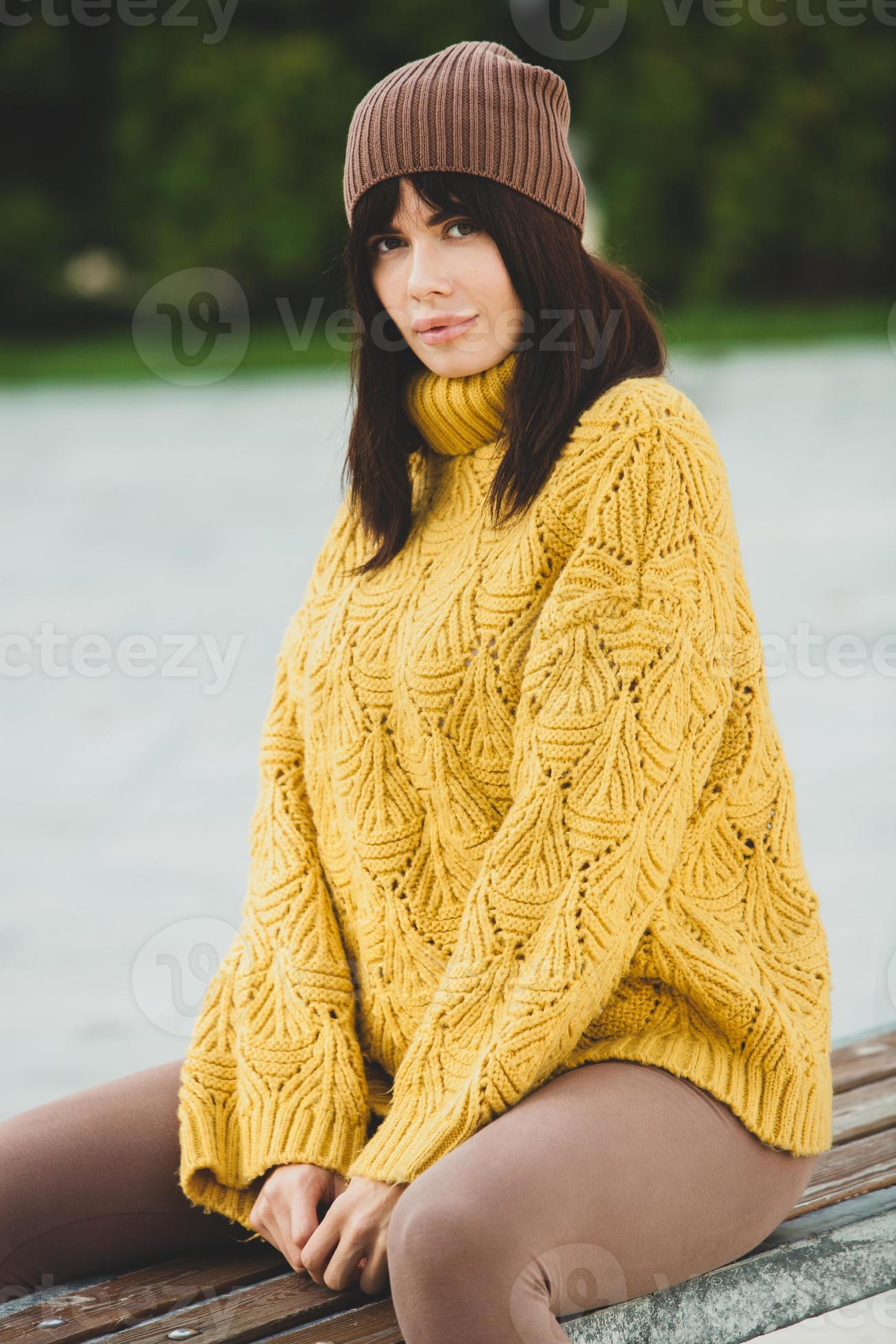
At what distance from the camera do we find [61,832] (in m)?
4.66

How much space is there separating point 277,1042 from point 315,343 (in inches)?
622

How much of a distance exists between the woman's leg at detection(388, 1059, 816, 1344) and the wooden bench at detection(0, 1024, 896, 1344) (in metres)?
0.05

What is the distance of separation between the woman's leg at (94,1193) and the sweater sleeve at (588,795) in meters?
0.31

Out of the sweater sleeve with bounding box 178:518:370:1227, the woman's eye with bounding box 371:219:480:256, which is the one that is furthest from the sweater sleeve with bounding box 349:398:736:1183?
the woman's eye with bounding box 371:219:480:256

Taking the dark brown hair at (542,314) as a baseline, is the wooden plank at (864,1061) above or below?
below

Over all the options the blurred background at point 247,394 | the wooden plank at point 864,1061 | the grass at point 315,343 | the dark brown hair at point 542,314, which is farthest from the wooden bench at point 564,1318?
the grass at point 315,343

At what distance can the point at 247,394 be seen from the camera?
14.2 meters

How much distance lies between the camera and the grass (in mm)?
15672

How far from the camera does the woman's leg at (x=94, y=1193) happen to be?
188cm

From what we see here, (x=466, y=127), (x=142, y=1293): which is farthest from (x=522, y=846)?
(x=466, y=127)

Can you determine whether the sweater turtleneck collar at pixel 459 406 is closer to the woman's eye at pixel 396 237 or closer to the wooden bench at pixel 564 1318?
the woman's eye at pixel 396 237

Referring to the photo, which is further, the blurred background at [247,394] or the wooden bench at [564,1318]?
the blurred background at [247,394]

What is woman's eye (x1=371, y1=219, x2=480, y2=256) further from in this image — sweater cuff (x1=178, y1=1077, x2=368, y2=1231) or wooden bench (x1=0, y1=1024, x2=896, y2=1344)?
wooden bench (x1=0, y1=1024, x2=896, y2=1344)

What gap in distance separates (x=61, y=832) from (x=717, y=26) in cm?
1731
